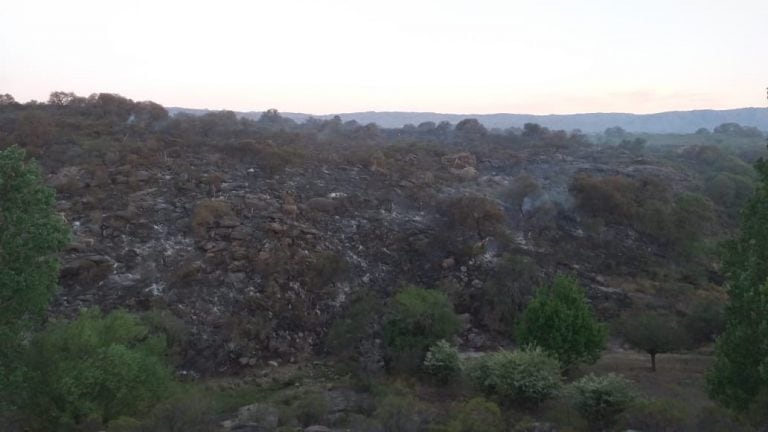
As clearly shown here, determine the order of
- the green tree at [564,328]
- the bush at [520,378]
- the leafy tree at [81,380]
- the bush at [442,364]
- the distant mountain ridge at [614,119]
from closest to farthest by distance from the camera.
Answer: the leafy tree at [81,380] < the bush at [520,378] < the bush at [442,364] < the green tree at [564,328] < the distant mountain ridge at [614,119]

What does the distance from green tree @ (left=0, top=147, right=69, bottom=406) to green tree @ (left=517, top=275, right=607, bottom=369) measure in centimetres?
973

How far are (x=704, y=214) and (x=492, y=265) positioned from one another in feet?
35.9

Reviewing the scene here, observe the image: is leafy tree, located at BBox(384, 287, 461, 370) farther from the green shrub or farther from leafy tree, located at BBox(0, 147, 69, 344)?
leafy tree, located at BBox(0, 147, 69, 344)

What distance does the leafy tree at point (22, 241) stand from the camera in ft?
29.7

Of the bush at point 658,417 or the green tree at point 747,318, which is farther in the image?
the green tree at point 747,318

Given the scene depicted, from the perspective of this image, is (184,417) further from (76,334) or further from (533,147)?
(533,147)

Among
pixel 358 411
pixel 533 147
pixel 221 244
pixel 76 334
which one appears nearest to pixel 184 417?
pixel 76 334

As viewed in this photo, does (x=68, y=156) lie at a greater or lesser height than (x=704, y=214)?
greater

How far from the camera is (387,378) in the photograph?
44.7ft

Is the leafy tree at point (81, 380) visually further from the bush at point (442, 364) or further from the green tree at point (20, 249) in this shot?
the bush at point (442, 364)

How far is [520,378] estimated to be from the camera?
38.9 ft

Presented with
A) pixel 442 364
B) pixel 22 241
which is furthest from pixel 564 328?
pixel 22 241

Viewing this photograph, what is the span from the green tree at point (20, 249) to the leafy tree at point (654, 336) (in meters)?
12.9

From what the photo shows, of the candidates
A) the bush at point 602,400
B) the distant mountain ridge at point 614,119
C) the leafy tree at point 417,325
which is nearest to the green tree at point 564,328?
the leafy tree at point 417,325
